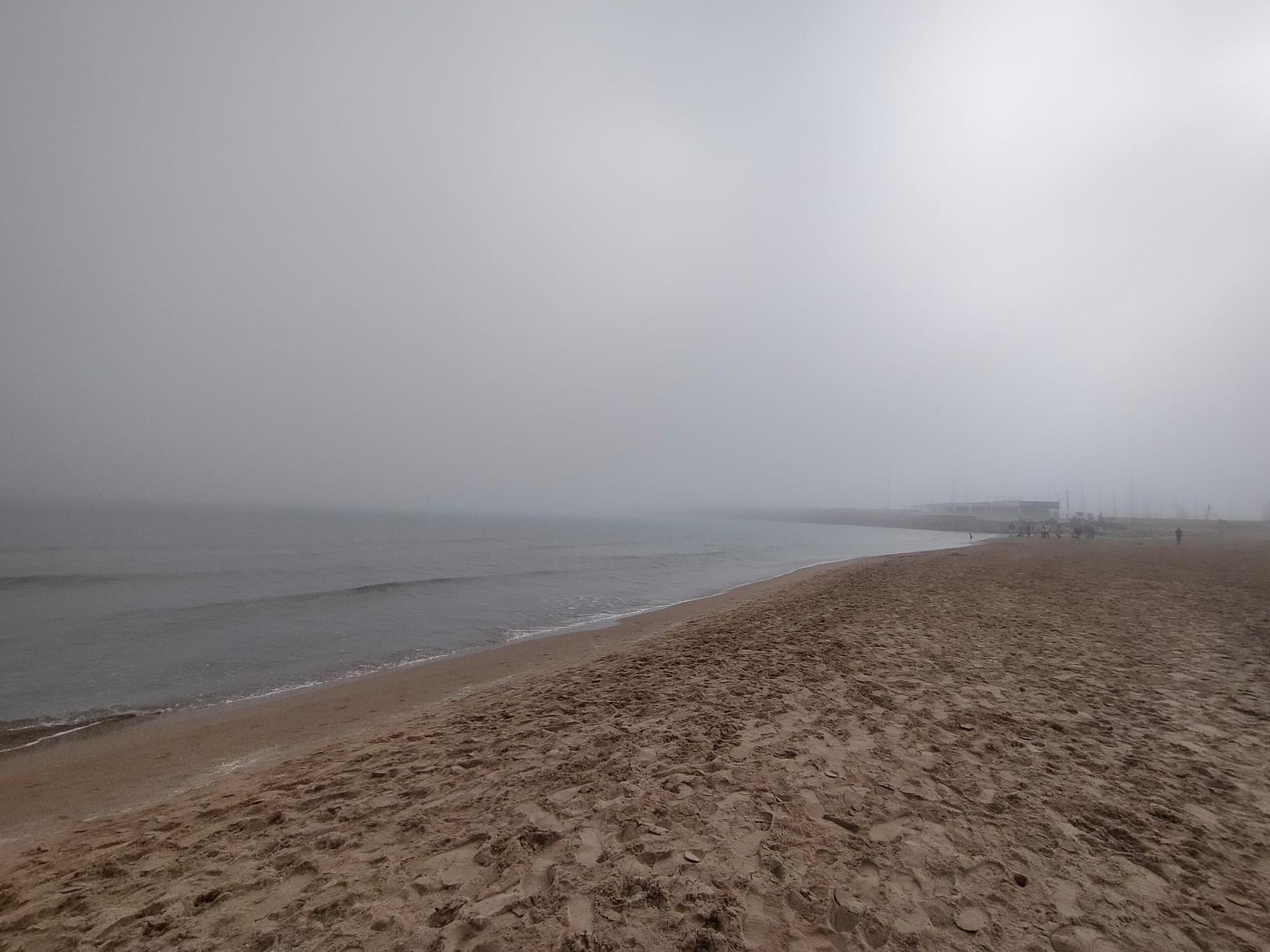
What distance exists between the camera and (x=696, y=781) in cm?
431

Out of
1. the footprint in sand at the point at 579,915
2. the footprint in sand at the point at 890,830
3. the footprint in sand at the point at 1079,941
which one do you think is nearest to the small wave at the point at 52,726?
the footprint in sand at the point at 579,915

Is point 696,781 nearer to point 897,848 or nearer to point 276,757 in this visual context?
point 897,848

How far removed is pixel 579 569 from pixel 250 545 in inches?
992

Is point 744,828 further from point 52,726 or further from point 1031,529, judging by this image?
point 1031,529

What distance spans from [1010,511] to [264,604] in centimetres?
15271

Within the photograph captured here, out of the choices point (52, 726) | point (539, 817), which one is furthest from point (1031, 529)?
point (52, 726)

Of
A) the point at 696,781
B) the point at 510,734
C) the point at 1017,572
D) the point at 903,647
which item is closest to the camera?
the point at 696,781

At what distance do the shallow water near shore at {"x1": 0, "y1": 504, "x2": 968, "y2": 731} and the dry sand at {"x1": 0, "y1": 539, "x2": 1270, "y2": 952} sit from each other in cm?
466

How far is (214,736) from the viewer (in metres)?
7.57

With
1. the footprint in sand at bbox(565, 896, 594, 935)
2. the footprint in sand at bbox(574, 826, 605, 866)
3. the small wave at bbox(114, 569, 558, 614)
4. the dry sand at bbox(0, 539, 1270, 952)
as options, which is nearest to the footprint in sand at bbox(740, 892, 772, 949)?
the dry sand at bbox(0, 539, 1270, 952)

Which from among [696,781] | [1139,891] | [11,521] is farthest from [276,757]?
[11,521]

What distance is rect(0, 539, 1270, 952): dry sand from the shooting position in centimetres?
288

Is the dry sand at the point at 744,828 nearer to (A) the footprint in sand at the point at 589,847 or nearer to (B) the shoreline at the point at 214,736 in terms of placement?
(A) the footprint in sand at the point at 589,847

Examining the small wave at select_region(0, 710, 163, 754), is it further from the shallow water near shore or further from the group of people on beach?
the group of people on beach
